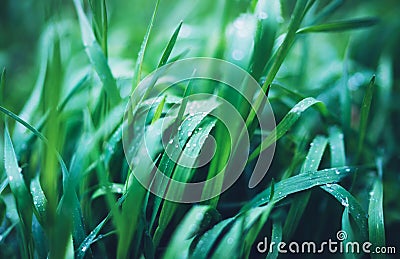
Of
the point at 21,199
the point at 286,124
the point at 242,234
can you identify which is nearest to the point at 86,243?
the point at 21,199

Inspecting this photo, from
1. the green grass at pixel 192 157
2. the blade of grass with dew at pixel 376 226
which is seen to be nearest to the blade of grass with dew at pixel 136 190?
the green grass at pixel 192 157

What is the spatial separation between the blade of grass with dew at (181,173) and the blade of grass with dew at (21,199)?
0.17 m

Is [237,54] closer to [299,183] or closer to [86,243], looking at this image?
[299,183]

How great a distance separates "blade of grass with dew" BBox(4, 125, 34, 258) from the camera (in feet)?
1.96

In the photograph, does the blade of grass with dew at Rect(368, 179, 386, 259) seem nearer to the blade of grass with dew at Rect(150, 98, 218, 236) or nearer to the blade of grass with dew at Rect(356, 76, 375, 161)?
the blade of grass with dew at Rect(356, 76, 375, 161)

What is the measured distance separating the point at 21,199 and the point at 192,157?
0.23 meters

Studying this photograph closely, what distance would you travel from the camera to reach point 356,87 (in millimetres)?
987

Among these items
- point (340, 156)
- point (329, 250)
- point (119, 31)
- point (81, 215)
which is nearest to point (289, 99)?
point (340, 156)

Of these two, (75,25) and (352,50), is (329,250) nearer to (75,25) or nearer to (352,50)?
(352,50)

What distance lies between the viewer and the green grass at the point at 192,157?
0.60 m

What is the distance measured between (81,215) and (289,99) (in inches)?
17.5

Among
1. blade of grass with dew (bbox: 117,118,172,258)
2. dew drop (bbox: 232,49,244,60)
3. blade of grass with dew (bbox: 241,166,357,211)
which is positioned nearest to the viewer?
blade of grass with dew (bbox: 117,118,172,258)

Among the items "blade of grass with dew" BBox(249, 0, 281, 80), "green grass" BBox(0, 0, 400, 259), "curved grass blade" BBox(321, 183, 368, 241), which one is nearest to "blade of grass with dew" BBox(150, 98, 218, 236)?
"green grass" BBox(0, 0, 400, 259)

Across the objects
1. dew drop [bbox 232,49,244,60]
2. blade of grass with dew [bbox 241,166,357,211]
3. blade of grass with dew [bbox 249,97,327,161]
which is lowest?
blade of grass with dew [bbox 241,166,357,211]
